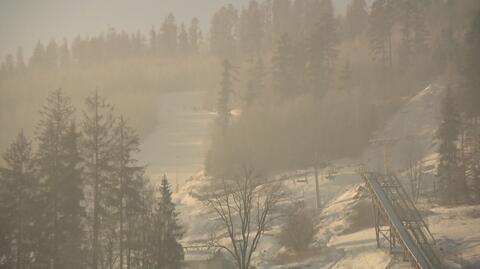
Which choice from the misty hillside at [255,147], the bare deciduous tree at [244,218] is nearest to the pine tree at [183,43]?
the misty hillside at [255,147]

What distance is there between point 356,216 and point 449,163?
9.10 meters

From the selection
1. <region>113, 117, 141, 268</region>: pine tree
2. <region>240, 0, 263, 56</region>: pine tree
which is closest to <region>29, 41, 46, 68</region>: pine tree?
<region>240, 0, 263, 56</region>: pine tree

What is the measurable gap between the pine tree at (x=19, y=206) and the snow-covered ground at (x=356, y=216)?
15847mm

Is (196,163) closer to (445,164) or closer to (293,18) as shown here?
(445,164)

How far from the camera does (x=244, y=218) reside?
24203 millimetres

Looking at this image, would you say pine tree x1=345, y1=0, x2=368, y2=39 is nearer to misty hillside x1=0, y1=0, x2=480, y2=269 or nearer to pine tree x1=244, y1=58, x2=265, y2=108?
misty hillside x1=0, y1=0, x2=480, y2=269

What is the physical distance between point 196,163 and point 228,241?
79.7 ft

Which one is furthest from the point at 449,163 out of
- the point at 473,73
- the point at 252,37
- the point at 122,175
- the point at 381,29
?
the point at 252,37

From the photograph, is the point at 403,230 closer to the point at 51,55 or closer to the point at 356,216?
the point at 356,216

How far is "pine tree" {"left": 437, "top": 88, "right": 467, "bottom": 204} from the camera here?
127 ft

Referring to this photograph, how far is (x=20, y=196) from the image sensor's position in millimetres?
24250

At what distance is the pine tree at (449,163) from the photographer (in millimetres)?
38594

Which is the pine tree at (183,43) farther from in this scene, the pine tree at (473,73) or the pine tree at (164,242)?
the pine tree at (164,242)

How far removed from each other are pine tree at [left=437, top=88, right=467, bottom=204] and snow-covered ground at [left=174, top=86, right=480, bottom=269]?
76.4 inches
